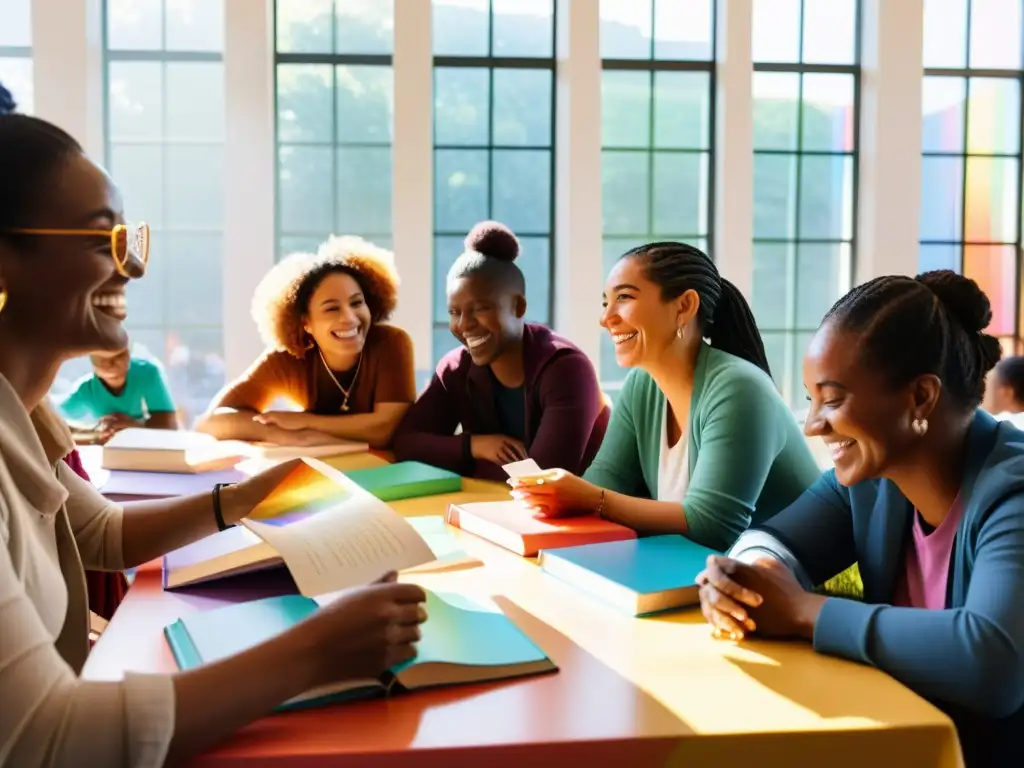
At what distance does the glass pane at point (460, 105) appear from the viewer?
20.8 feet

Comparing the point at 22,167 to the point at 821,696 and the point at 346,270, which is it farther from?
the point at 346,270

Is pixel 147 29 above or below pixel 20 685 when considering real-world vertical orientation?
above

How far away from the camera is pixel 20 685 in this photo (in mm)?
910

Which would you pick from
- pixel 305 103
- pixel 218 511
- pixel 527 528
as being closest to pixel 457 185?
pixel 305 103

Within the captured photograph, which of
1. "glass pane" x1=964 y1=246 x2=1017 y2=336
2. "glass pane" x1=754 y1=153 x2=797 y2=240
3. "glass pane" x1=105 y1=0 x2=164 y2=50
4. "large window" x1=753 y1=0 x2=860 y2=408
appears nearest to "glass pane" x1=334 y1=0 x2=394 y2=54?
"glass pane" x1=105 y1=0 x2=164 y2=50

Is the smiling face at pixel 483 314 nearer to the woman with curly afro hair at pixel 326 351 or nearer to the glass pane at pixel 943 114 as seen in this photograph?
the woman with curly afro hair at pixel 326 351

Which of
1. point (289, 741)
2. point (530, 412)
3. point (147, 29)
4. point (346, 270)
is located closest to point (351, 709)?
point (289, 741)

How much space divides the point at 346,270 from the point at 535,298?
3080 mm

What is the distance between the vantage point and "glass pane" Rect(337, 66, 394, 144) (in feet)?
20.4

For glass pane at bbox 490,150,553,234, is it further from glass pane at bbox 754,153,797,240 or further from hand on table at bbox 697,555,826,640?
hand on table at bbox 697,555,826,640

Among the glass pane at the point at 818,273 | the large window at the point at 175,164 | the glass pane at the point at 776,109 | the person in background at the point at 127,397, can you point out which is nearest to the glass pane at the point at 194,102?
the large window at the point at 175,164

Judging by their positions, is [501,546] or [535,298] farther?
[535,298]

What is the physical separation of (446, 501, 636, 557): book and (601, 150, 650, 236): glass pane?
4696 mm

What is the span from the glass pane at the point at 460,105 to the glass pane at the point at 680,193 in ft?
3.83
